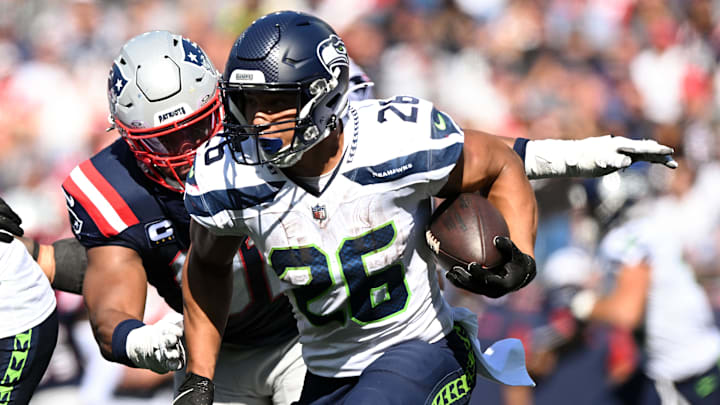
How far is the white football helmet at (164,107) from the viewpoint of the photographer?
3215mm

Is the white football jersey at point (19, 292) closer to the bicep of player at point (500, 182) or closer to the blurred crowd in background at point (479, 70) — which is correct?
the bicep of player at point (500, 182)

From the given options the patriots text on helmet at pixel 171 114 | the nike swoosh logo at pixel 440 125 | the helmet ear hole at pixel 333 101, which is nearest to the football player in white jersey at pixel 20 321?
the patriots text on helmet at pixel 171 114

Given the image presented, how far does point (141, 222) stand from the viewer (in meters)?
3.29

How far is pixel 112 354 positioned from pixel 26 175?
4318 millimetres

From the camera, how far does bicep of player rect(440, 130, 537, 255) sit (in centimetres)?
275

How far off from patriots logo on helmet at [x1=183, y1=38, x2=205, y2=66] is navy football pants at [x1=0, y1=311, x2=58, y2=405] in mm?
1062

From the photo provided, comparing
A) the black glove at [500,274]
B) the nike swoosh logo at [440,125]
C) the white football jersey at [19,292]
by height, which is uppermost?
the nike swoosh logo at [440,125]

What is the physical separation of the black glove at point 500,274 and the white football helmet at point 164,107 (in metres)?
1.18

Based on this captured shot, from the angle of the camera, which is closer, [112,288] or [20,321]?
[20,321]

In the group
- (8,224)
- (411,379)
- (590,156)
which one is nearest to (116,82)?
(8,224)

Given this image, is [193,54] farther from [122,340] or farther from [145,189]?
[122,340]

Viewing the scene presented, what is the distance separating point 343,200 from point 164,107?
973mm

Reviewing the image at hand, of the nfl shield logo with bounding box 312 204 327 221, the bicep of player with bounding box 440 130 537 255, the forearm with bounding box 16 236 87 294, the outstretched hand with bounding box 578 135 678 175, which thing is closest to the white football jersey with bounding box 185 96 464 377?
the nfl shield logo with bounding box 312 204 327 221

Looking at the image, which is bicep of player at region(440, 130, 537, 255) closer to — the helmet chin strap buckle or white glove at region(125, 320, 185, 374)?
the helmet chin strap buckle
